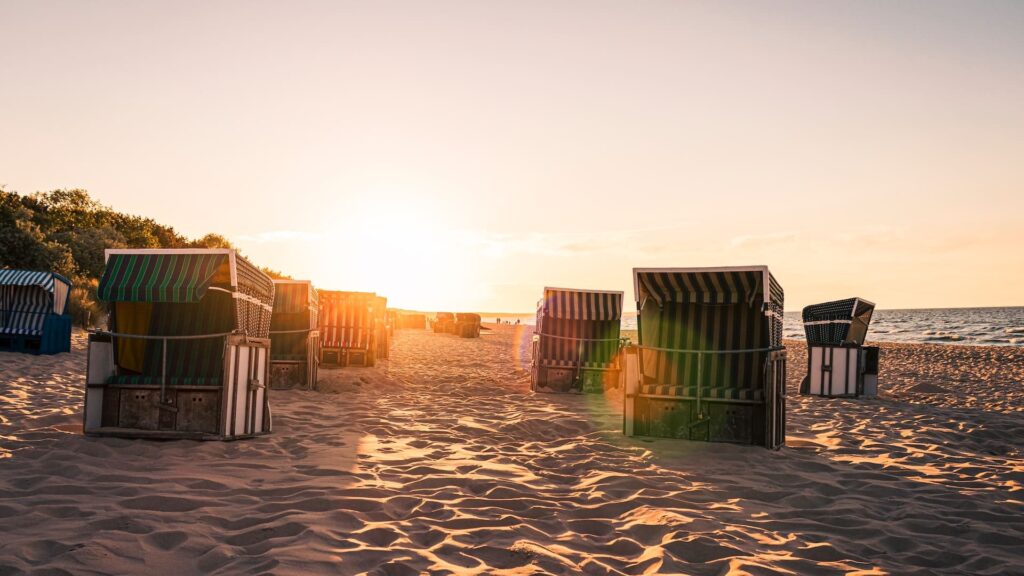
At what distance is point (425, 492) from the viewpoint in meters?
5.58

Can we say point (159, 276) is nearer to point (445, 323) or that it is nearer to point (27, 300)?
point (27, 300)

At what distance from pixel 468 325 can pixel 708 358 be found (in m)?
31.4

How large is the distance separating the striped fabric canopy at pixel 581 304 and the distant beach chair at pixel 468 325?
25279 mm

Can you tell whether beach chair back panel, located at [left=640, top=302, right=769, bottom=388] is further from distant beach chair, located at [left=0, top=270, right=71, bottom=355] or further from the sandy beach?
distant beach chair, located at [left=0, top=270, right=71, bottom=355]

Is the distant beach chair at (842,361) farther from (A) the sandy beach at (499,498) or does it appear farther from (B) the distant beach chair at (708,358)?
(B) the distant beach chair at (708,358)

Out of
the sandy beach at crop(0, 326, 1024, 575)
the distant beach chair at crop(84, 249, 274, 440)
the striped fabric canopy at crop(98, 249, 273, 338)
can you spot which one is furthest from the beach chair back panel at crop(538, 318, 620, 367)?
the striped fabric canopy at crop(98, 249, 273, 338)

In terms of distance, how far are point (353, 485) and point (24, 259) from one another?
1338 inches

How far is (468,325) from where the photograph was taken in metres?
39.5

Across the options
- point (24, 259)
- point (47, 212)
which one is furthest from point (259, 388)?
point (47, 212)

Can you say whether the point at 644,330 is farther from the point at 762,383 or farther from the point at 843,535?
the point at 843,535

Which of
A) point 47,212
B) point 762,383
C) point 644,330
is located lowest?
point 762,383

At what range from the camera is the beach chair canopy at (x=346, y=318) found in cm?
1761

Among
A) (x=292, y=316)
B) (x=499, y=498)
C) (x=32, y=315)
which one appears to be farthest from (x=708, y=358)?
(x=32, y=315)

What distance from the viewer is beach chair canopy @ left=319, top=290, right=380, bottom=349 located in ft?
57.8
